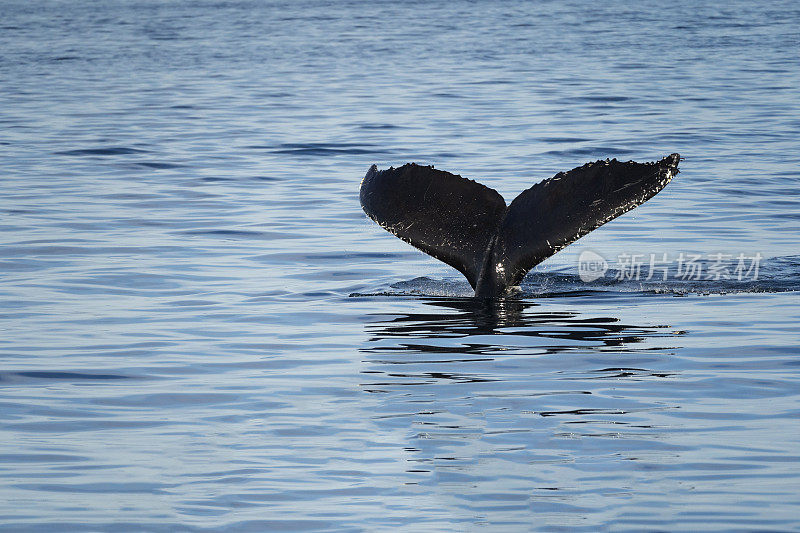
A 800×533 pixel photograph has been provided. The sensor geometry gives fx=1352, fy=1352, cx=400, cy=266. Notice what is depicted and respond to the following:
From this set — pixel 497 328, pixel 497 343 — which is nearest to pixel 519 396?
pixel 497 343

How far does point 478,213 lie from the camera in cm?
840

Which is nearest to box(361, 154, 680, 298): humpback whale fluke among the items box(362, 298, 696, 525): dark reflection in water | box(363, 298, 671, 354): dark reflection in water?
box(363, 298, 671, 354): dark reflection in water

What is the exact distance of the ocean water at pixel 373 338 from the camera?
5164 millimetres

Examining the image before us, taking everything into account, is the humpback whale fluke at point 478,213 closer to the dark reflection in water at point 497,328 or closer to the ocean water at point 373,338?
the dark reflection in water at point 497,328

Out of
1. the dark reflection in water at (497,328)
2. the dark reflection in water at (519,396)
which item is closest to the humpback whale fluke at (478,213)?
the dark reflection in water at (497,328)

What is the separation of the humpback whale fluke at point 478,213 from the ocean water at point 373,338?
0.41m

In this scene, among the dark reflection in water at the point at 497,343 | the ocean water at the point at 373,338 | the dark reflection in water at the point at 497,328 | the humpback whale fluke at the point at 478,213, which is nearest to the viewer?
the ocean water at the point at 373,338

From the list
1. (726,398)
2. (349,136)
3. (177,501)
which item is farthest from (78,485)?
(349,136)

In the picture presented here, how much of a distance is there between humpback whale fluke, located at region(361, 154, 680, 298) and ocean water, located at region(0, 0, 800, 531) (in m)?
0.41

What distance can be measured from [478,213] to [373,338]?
3.54 ft

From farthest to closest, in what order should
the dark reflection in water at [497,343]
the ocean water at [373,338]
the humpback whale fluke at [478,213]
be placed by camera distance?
the humpback whale fluke at [478,213] → the dark reflection in water at [497,343] → the ocean water at [373,338]

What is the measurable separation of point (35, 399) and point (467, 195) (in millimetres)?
3010

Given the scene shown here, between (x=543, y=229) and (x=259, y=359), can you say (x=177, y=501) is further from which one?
(x=543, y=229)

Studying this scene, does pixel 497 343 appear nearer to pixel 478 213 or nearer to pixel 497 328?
pixel 497 328
